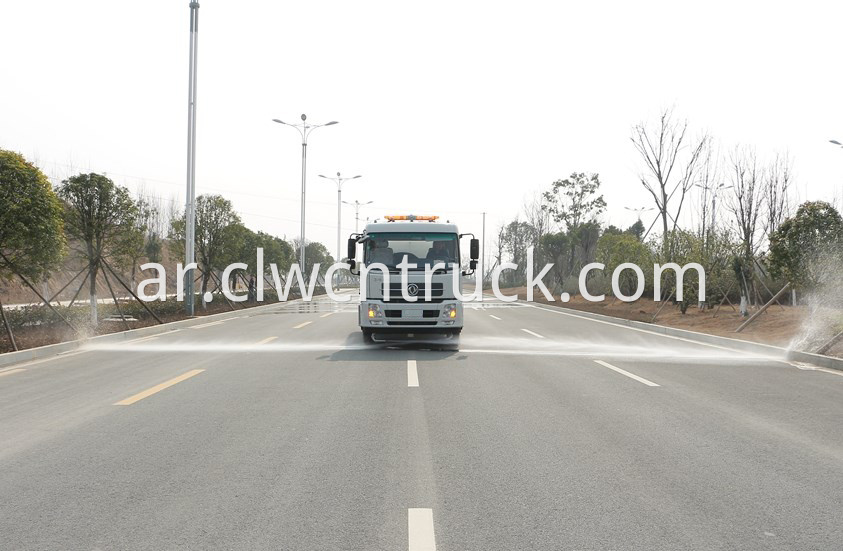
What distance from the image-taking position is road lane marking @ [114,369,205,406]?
7.45m

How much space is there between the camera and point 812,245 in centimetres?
1617

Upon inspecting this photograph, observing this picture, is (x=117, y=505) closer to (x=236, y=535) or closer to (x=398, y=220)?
(x=236, y=535)

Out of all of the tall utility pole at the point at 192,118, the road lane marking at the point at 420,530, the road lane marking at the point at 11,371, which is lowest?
the road lane marking at the point at 420,530

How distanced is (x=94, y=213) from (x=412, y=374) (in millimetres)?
12538

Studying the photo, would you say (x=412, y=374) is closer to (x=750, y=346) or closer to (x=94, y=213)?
(x=750, y=346)

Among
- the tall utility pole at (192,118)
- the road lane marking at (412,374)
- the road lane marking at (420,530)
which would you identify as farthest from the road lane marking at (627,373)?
the tall utility pole at (192,118)

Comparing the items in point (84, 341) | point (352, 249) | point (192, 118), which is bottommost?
point (84, 341)

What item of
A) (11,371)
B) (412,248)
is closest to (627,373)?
(412,248)

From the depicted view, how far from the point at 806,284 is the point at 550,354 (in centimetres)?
829

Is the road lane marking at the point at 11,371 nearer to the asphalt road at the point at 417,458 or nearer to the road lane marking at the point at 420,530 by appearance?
the asphalt road at the point at 417,458

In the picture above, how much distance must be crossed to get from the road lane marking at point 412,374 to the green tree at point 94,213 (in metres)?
10.6

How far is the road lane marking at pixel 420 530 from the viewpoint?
3504 mm

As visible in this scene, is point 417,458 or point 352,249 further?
point 352,249

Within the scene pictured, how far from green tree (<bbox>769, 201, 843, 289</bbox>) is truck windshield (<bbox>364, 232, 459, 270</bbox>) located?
361 inches
